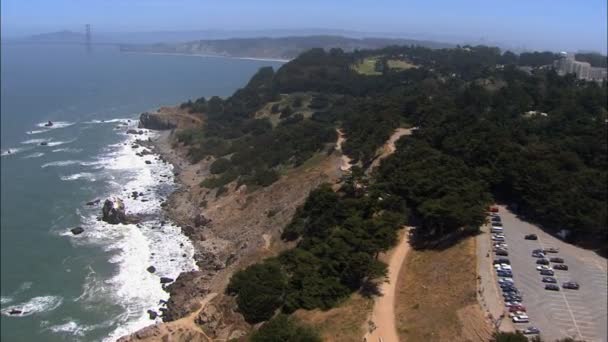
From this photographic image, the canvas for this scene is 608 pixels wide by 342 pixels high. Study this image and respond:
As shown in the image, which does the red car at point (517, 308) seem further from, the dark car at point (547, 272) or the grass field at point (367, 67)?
the grass field at point (367, 67)

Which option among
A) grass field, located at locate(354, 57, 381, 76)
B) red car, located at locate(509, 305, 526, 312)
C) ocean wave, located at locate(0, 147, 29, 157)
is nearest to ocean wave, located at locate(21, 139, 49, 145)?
ocean wave, located at locate(0, 147, 29, 157)

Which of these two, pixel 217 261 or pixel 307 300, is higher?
pixel 307 300

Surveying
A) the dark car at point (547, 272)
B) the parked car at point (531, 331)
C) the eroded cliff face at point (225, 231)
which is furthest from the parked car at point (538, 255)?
the eroded cliff face at point (225, 231)

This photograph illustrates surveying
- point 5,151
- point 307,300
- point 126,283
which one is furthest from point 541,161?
point 5,151

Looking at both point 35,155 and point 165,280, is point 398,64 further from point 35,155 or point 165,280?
point 165,280

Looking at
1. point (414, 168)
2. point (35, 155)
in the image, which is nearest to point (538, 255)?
point (414, 168)

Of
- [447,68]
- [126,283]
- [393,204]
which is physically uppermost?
[447,68]

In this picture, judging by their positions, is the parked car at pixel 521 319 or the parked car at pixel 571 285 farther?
the parked car at pixel 571 285

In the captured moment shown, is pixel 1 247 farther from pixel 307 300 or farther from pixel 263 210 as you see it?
pixel 307 300
